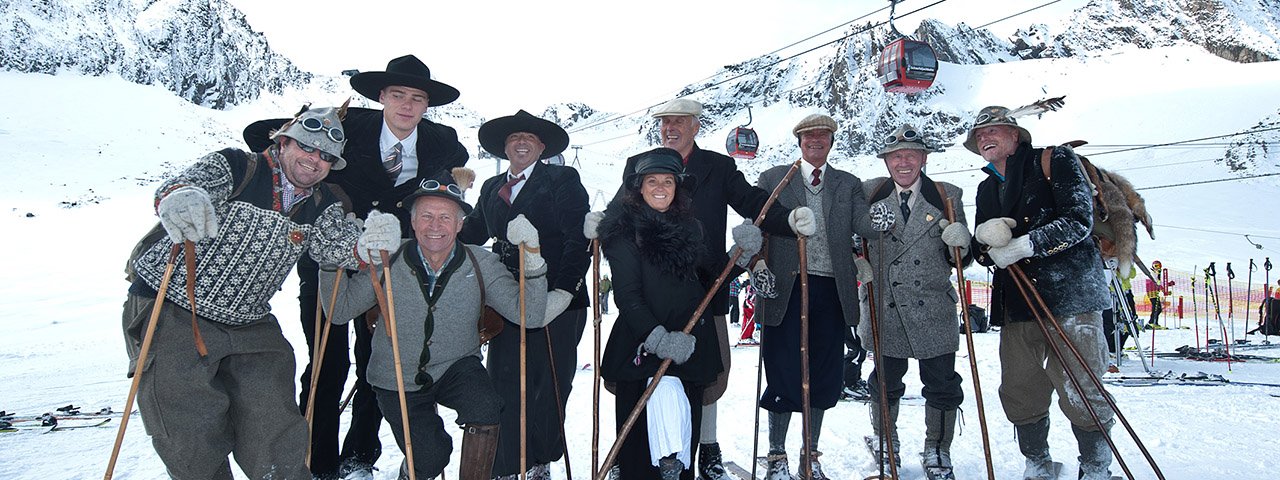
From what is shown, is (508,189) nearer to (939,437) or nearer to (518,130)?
(518,130)

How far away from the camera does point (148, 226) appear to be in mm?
26844

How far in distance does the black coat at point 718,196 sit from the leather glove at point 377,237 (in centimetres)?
143

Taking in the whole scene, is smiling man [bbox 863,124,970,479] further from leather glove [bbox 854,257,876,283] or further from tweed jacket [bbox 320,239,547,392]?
tweed jacket [bbox 320,239,547,392]

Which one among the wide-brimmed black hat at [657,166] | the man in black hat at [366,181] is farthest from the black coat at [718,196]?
the man in black hat at [366,181]

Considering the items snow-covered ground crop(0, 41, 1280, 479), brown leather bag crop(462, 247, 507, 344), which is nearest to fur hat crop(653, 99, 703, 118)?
brown leather bag crop(462, 247, 507, 344)

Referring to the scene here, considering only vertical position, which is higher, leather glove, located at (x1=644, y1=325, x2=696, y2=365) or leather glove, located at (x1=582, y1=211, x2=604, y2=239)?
leather glove, located at (x1=582, y1=211, x2=604, y2=239)

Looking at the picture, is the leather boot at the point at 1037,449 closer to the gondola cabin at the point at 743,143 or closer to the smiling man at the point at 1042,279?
the smiling man at the point at 1042,279

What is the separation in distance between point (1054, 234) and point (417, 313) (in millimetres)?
3323

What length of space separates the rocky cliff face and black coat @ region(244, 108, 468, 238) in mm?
77247

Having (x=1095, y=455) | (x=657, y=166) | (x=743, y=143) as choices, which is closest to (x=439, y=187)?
(x=657, y=166)

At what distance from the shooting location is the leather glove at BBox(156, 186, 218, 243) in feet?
8.55

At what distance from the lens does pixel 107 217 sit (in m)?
28.6

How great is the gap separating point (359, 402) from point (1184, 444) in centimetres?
548

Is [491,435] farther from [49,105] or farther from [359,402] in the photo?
[49,105]
